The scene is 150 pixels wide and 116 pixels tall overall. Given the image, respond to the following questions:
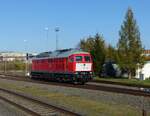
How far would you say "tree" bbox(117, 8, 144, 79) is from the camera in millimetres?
50156

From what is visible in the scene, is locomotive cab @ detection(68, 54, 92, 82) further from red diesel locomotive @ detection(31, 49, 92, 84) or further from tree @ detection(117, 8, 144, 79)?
tree @ detection(117, 8, 144, 79)

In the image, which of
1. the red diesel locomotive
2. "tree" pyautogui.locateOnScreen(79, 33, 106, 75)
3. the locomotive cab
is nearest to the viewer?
the locomotive cab

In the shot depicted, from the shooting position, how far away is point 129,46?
166 feet

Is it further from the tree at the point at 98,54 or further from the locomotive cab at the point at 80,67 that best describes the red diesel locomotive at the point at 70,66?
the tree at the point at 98,54

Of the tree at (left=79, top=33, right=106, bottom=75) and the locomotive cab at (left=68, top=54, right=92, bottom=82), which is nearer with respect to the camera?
the locomotive cab at (left=68, top=54, right=92, bottom=82)

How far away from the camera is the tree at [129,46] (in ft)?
165

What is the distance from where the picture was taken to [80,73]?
36.2 m

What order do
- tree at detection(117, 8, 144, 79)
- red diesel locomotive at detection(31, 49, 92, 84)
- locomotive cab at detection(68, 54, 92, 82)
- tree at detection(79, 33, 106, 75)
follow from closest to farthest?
→ 1. locomotive cab at detection(68, 54, 92, 82)
2. red diesel locomotive at detection(31, 49, 92, 84)
3. tree at detection(117, 8, 144, 79)
4. tree at detection(79, 33, 106, 75)

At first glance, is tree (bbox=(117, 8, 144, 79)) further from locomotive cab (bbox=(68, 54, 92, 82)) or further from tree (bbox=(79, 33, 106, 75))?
locomotive cab (bbox=(68, 54, 92, 82))

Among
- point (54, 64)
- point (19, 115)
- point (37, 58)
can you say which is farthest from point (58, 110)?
point (37, 58)

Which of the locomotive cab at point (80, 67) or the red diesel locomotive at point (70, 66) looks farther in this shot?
the red diesel locomotive at point (70, 66)

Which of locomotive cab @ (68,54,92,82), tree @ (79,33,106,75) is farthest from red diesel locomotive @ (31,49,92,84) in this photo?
tree @ (79,33,106,75)

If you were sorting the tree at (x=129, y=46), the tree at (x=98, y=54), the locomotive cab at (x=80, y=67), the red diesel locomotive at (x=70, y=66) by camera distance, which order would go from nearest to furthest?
the locomotive cab at (x=80, y=67) → the red diesel locomotive at (x=70, y=66) → the tree at (x=129, y=46) → the tree at (x=98, y=54)

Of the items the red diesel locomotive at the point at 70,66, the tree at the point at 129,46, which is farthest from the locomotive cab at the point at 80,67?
the tree at the point at 129,46
